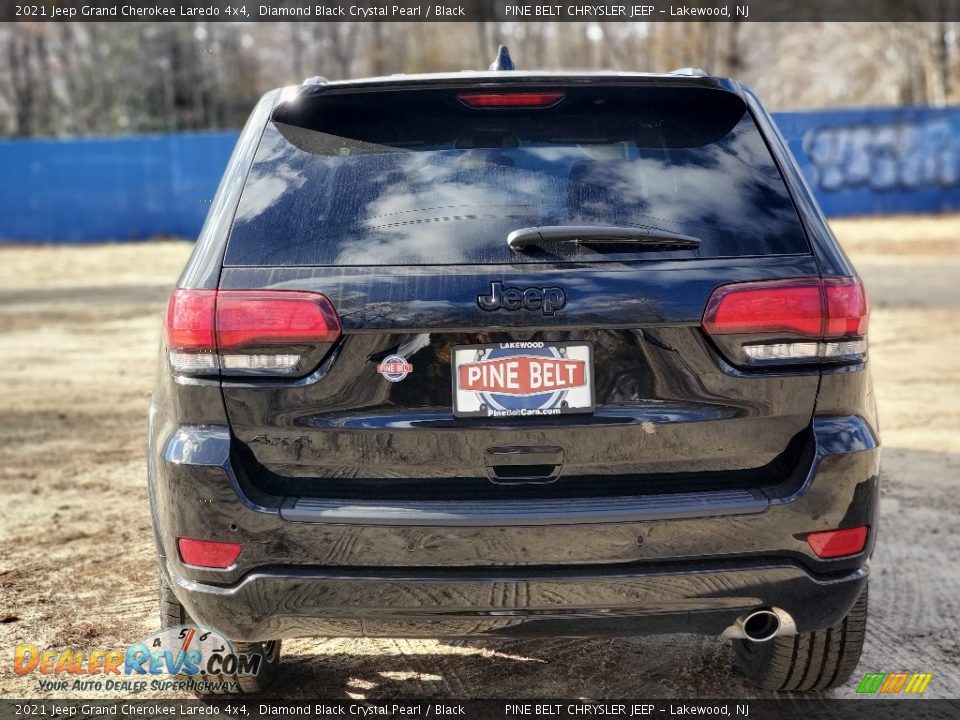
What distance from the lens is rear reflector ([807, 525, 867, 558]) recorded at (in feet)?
8.71

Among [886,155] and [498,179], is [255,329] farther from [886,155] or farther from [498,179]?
[886,155]

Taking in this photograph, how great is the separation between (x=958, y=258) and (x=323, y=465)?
19043 mm

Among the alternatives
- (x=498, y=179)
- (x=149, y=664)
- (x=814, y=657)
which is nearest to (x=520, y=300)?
(x=498, y=179)

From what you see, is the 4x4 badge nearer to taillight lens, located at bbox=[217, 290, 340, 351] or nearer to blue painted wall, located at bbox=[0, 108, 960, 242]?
taillight lens, located at bbox=[217, 290, 340, 351]

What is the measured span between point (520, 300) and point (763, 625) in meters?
1.03

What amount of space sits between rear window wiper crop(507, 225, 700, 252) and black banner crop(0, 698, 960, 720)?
143cm

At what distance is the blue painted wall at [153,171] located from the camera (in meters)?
28.5

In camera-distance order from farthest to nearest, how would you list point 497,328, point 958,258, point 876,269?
point 958,258 < point 876,269 < point 497,328

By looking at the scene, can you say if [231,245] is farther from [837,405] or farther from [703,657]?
[703,657]

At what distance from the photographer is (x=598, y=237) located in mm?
2627

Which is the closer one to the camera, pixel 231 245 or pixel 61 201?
pixel 231 245

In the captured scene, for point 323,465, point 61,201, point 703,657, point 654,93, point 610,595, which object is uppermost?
point 654,93

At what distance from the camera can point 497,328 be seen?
2562mm

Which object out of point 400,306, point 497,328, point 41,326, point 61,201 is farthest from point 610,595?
point 61,201
